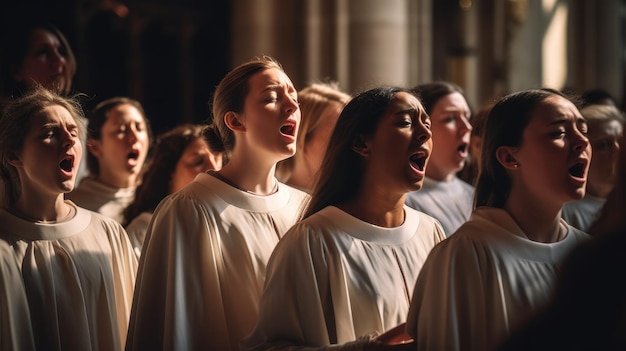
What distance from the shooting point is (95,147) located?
5.83 meters

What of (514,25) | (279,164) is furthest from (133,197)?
(514,25)

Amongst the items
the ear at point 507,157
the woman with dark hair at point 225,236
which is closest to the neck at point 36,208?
the woman with dark hair at point 225,236

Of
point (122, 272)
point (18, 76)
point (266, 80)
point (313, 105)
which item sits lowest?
point (122, 272)

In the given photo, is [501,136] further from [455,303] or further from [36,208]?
[36,208]

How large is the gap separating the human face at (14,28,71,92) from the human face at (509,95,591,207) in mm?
2826

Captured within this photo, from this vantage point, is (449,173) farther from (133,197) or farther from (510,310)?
(510,310)

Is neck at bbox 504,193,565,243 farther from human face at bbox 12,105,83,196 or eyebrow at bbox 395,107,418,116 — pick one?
human face at bbox 12,105,83,196

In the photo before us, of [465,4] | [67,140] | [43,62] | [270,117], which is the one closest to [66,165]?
[67,140]

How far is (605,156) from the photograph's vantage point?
552 cm

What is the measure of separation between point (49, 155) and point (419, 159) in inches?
56.1

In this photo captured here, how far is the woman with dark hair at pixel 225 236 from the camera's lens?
4.06m

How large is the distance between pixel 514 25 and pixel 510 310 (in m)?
10.2

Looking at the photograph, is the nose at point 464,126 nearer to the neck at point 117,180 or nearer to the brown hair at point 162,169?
the brown hair at point 162,169

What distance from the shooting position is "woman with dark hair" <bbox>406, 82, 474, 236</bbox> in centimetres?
552
